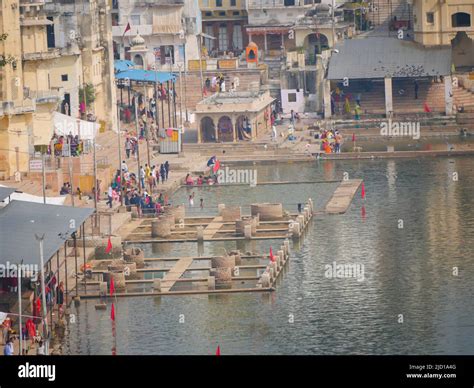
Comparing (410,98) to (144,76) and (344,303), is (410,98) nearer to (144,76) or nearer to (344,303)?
(144,76)

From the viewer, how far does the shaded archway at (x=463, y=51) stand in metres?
145

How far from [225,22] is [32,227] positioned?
86694 mm

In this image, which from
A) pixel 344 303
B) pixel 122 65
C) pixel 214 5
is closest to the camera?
pixel 344 303

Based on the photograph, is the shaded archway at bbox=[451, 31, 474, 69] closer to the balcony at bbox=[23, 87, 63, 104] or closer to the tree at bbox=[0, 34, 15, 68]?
the balcony at bbox=[23, 87, 63, 104]

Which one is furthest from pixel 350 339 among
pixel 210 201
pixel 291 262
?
pixel 210 201

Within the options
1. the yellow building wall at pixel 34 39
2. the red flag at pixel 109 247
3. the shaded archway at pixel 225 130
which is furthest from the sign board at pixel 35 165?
the shaded archway at pixel 225 130

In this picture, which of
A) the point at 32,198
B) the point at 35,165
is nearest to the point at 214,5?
the point at 35,165

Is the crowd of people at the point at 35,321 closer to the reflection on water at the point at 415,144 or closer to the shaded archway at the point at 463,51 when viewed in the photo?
the reflection on water at the point at 415,144

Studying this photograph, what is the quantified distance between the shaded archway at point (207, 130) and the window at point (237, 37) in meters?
37.0

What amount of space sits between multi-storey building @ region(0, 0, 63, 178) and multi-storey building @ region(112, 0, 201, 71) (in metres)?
37.5

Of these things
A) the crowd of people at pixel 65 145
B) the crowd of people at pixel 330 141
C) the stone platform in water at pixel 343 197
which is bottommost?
the stone platform in water at pixel 343 197

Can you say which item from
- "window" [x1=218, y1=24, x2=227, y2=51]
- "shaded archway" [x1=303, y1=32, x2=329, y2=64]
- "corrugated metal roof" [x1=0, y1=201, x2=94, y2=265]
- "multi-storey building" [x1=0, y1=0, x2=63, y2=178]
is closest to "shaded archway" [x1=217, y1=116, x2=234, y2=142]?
"multi-storey building" [x1=0, y1=0, x2=63, y2=178]

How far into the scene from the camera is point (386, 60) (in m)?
140

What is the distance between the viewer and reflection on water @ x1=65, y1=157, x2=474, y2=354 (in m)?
74.3
